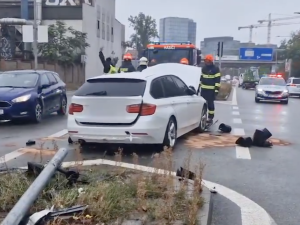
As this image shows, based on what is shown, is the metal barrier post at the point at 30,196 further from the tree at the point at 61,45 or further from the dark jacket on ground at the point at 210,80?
the tree at the point at 61,45

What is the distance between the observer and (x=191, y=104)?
10602mm

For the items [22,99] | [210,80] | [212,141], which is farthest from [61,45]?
[212,141]

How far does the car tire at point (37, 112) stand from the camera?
1309 centimetres

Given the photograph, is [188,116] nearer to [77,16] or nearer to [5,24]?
[5,24]

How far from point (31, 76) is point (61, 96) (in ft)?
5.86

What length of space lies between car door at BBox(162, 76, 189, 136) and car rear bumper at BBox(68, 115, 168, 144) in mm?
957

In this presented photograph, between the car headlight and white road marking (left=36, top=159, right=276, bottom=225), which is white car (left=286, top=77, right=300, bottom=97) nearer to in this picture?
the car headlight

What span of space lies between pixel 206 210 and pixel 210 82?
8.04 metres

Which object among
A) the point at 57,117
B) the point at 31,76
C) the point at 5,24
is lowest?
the point at 57,117

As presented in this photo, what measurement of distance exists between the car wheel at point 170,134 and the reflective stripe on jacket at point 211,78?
3.57 metres

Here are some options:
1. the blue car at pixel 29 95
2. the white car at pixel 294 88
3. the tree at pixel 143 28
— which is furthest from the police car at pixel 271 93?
the tree at pixel 143 28

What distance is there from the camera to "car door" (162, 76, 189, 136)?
9.52 metres

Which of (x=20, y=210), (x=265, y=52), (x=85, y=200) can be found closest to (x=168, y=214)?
(x=85, y=200)

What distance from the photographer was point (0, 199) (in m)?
4.90
